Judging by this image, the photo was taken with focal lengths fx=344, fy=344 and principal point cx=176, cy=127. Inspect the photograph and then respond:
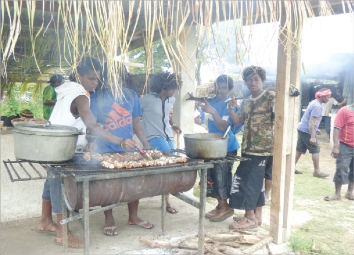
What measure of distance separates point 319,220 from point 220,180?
1.63m

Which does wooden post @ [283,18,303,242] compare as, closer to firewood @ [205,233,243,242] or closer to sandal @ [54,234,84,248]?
firewood @ [205,233,243,242]

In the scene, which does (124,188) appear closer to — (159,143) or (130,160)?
(130,160)

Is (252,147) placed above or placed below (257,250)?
above

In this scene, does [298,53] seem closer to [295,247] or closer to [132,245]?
[295,247]

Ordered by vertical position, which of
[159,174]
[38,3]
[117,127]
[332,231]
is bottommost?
[332,231]

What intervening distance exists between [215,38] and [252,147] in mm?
2076

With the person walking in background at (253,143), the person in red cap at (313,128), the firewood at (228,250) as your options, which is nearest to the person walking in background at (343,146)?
the person in red cap at (313,128)

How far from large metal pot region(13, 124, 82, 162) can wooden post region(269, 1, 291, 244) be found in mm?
2069

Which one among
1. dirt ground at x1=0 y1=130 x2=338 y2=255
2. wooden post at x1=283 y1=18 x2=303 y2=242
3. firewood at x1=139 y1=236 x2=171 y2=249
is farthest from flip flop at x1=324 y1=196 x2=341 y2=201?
firewood at x1=139 y1=236 x2=171 y2=249

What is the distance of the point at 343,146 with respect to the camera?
232 inches

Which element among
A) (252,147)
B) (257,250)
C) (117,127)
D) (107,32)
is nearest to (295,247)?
(257,250)

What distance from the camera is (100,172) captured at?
9.03 ft

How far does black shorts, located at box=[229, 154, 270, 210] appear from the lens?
4121 mm

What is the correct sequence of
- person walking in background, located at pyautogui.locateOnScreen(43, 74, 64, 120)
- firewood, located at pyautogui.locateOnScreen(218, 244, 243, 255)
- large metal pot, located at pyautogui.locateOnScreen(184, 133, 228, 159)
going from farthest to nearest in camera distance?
person walking in background, located at pyautogui.locateOnScreen(43, 74, 64, 120), firewood, located at pyautogui.locateOnScreen(218, 244, 243, 255), large metal pot, located at pyautogui.locateOnScreen(184, 133, 228, 159)
